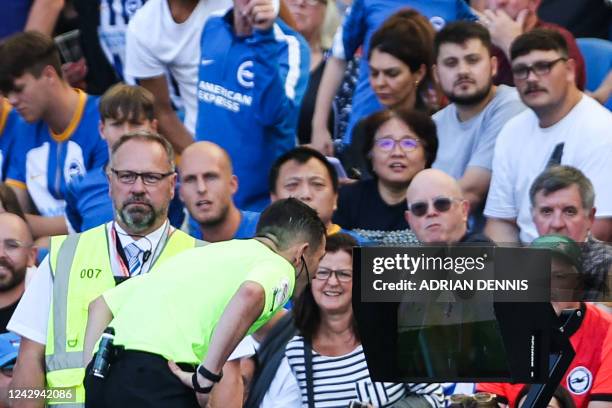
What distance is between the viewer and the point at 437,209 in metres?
7.51

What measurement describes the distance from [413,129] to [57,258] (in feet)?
7.35

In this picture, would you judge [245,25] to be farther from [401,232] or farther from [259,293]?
[259,293]

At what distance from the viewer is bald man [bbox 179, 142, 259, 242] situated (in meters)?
7.90

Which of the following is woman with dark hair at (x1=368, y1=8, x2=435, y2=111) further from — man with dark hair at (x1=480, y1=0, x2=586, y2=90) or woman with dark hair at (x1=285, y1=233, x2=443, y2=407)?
woman with dark hair at (x1=285, y1=233, x2=443, y2=407)

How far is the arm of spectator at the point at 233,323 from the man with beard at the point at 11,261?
2.30 meters

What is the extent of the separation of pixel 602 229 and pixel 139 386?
2.80 meters

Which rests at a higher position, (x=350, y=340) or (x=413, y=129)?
(x=413, y=129)

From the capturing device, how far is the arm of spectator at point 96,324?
238 inches

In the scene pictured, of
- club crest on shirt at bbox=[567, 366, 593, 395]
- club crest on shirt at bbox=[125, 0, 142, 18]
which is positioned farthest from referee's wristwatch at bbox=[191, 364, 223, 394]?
club crest on shirt at bbox=[125, 0, 142, 18]

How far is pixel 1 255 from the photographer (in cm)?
764

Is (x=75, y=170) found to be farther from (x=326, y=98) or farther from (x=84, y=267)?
(x=84, y=267)

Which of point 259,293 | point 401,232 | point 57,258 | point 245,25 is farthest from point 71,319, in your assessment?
point 245,25

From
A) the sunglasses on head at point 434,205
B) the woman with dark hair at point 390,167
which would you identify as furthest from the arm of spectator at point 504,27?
the sunglasses on head at point 434,205

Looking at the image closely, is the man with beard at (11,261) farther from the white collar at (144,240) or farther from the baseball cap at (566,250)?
the baseball cap at (566,250)
